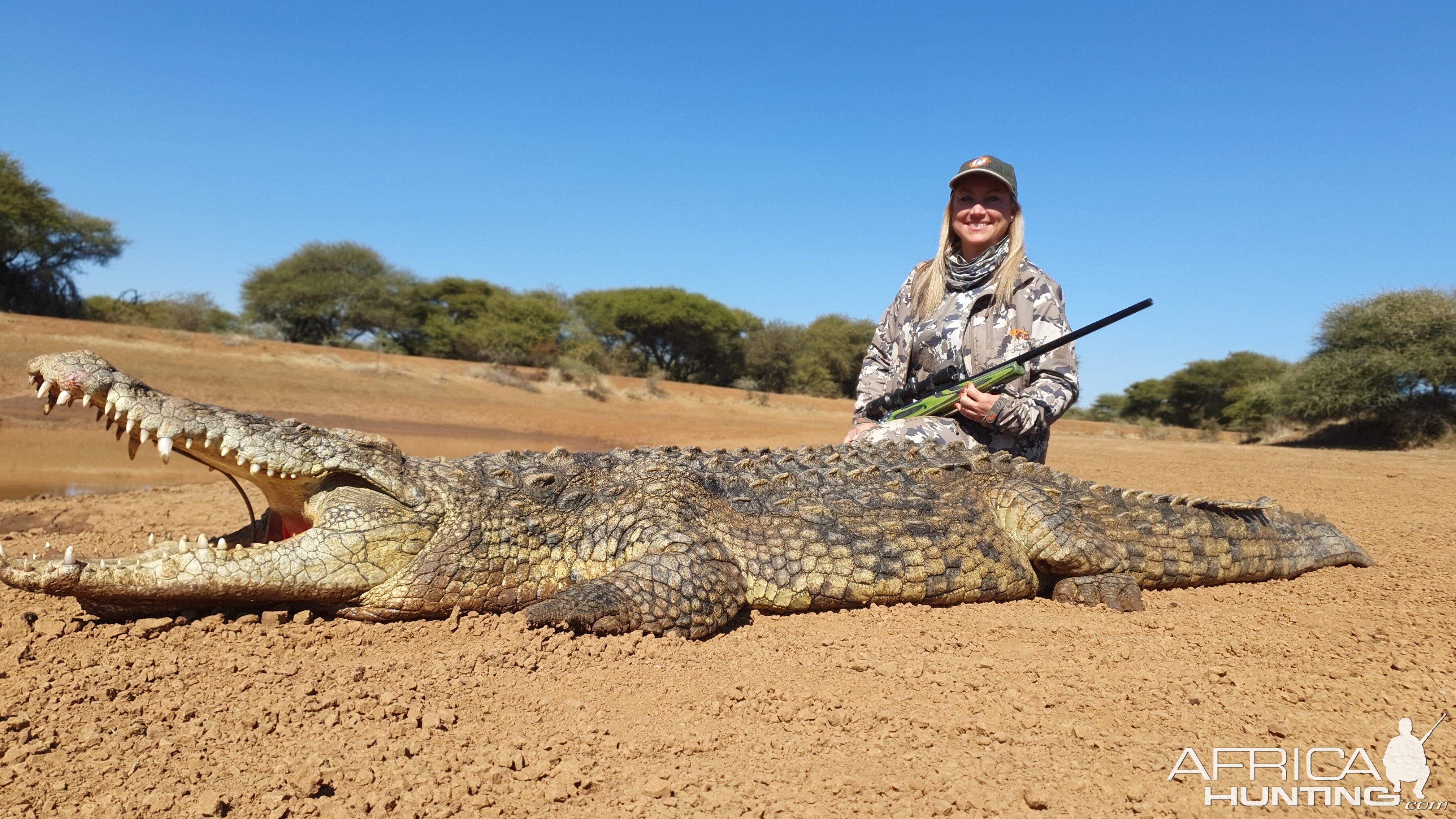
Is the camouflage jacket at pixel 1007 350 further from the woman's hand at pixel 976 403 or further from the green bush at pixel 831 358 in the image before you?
the green bush at pixel 831 358

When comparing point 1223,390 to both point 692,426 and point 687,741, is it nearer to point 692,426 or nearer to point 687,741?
point 692,426

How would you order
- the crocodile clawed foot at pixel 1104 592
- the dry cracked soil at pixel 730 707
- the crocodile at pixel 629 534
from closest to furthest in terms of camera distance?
the dry cracked soil at pixel 730 707, the crocodile at pixel 629 534, the crocodile clawed foot at pixel 1104 592

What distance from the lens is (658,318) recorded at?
Result: 43469 mm

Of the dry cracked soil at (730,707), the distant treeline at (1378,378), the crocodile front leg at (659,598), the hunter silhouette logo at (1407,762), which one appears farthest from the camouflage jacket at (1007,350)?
the distant treeline at (1378,378)

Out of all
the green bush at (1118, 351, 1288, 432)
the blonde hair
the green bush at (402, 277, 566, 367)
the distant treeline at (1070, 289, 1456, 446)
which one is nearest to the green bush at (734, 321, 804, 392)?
the green bush at (402, 277, 566, 367)

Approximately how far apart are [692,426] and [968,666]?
20620 millimetres

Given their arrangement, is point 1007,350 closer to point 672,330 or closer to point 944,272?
point 944,272

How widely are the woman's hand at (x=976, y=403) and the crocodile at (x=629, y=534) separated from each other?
1.19 feet

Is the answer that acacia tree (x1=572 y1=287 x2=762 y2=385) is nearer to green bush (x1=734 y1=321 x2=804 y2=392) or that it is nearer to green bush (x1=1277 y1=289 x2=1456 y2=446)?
green bush (x1=734 y1=321 x2=804 y2=392)

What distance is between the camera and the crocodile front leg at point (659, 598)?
3125 mm

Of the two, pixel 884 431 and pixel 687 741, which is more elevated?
pixel 884 431

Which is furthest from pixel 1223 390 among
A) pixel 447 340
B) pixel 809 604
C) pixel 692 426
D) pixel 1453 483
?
pixel 809 604

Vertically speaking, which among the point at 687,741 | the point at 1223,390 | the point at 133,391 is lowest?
the point at 687,741

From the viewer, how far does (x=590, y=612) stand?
3100mm
